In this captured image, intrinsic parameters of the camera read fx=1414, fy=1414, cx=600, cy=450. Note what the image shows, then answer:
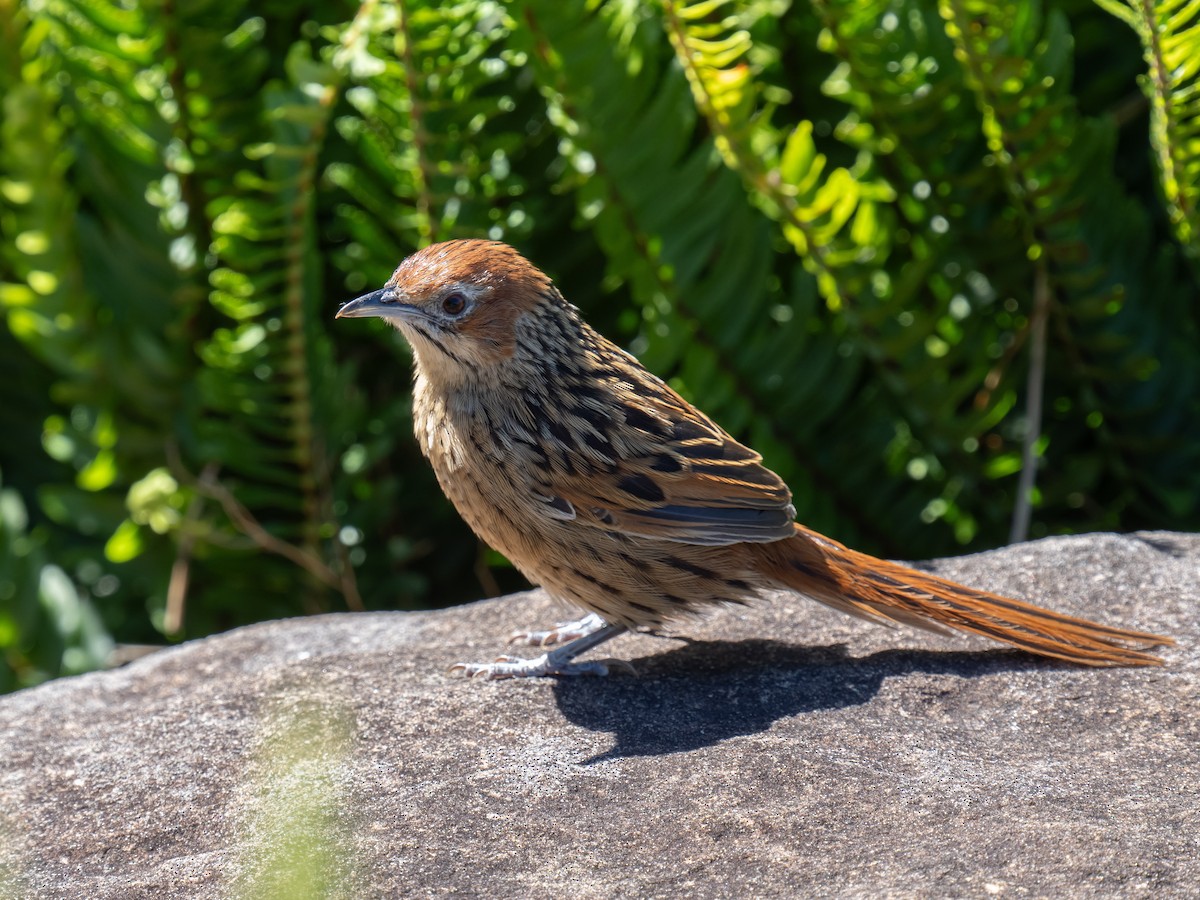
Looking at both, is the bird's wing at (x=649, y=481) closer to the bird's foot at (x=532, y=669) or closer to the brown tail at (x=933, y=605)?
the brown tail at (x=933, y=605)

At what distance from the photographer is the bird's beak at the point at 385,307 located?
389 centimetres

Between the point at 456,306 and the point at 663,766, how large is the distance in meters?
1.48

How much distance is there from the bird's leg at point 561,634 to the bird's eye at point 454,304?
95cm

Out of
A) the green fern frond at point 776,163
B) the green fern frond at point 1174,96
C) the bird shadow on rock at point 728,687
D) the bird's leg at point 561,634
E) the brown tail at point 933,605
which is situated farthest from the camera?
the green fern frond at point 776,163

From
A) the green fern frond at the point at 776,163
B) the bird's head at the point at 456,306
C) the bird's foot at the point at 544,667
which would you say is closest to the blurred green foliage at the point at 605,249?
the green fern frond at the point at 776,163

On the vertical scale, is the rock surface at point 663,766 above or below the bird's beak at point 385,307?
below

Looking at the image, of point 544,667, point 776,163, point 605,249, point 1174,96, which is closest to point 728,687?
point 544,667

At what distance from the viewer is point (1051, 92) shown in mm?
4852

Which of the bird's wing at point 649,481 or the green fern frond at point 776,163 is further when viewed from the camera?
the green fern frond at point 776,163

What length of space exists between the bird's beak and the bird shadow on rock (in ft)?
3.61

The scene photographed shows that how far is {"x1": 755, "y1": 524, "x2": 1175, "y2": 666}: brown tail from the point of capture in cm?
360

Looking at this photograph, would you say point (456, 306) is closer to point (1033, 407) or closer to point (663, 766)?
point (663, 766)

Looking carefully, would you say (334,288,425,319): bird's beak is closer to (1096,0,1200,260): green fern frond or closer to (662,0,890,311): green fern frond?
(662,0,890,311): green fern frond

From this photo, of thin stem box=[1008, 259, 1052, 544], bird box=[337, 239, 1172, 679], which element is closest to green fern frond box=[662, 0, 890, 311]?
thin stem box=[1008, 259, 1052, 544]
